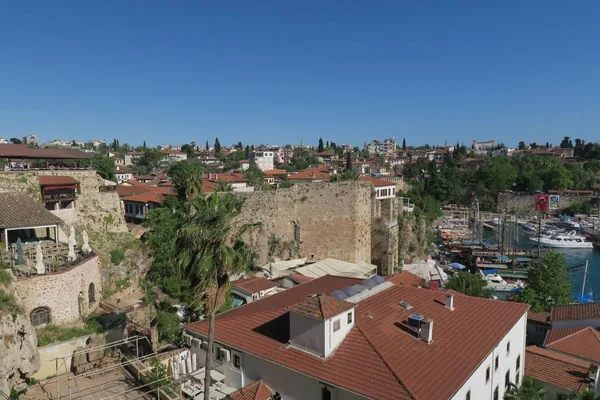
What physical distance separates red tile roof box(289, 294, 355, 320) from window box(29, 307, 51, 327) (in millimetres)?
12077

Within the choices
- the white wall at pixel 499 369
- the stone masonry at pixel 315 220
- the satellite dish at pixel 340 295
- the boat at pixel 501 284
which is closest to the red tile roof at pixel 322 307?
the satellite dish at pixel 340 295

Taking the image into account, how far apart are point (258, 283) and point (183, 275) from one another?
14.1 m

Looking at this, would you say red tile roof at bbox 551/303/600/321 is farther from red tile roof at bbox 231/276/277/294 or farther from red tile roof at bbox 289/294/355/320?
red tile roof at bbox 289/294/355/320

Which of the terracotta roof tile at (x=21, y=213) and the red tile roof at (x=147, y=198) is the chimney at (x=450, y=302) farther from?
the red tile roof at (x=147, y=198)

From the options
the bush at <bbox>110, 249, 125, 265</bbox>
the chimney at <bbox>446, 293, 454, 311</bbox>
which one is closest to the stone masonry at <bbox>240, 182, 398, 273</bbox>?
the bush at <bbox>110, 249, 125, 265</bbox>

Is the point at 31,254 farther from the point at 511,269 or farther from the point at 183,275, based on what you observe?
the point at 511,269

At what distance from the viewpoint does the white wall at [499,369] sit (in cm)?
1259

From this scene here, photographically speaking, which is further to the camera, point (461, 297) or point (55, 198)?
point (55, 198)

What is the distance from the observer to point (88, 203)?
2852 cm

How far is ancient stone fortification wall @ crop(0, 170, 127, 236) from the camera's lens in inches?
1017

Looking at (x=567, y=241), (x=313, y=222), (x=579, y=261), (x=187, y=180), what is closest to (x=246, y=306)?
(x=313, y=222)

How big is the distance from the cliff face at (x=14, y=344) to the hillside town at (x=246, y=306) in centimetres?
7

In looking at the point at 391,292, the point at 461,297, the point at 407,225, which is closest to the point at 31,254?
the point at 391,292

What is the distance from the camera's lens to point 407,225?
140ft
